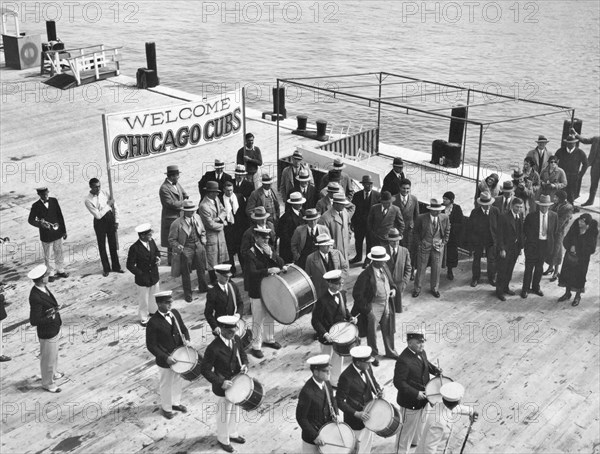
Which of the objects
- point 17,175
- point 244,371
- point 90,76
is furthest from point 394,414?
point 90,76

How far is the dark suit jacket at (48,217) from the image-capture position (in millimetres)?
13680

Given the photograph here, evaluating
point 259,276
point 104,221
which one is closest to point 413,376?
point 259,276

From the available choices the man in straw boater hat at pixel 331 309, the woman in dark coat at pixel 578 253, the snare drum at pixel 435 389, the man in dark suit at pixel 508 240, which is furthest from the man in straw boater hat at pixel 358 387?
the woman in dark coat at pixel 578 253

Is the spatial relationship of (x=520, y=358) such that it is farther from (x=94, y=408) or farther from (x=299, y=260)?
(x=94, y=408)

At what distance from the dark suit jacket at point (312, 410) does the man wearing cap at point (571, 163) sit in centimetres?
1098

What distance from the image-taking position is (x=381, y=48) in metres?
62.5

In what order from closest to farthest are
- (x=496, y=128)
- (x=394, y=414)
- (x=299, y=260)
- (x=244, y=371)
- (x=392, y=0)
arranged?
(x=394, y=414), (x=244, y=371), (x=299, y=260), (x=496, y=128), (x=392, y=0)

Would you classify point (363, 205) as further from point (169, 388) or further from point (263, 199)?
point (169, 388)

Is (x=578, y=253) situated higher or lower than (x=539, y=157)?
lower

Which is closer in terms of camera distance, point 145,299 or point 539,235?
point 145,299

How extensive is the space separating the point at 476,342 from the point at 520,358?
2.49 feet

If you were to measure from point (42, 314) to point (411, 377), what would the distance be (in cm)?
512

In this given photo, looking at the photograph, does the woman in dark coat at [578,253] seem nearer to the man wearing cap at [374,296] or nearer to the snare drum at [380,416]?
the man wearing cap at [374,296]

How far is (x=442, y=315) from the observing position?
13.1 m
